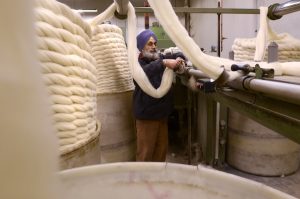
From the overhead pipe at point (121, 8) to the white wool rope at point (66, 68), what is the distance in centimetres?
42

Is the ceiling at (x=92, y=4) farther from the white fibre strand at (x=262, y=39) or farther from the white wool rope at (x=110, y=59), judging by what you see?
the white fibre strand at (x=262, y=39)

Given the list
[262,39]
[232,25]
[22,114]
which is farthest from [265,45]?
[232,25]

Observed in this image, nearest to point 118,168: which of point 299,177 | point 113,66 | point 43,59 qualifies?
point 43,59

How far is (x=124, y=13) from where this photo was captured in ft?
4.19

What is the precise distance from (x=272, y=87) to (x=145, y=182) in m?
0.37

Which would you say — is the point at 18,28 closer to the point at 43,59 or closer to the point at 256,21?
the point at 43,59

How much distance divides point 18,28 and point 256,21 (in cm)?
317

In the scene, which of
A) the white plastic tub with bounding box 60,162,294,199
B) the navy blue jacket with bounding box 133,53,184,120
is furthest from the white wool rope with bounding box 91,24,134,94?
the white plastic tub with bounding box 60,162,294,199

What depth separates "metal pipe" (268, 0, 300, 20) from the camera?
143cm

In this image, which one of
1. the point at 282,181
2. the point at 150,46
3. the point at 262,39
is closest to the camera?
the point at 262,39

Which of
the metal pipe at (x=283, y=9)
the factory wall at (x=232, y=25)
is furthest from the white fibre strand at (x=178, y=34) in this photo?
the factory wall at (x=232, y=25)

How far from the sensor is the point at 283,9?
1521 millimetres

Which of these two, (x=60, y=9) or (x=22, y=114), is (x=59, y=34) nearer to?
(x=60, y=9)

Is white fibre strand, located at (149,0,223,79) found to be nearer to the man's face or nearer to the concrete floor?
the man's face
